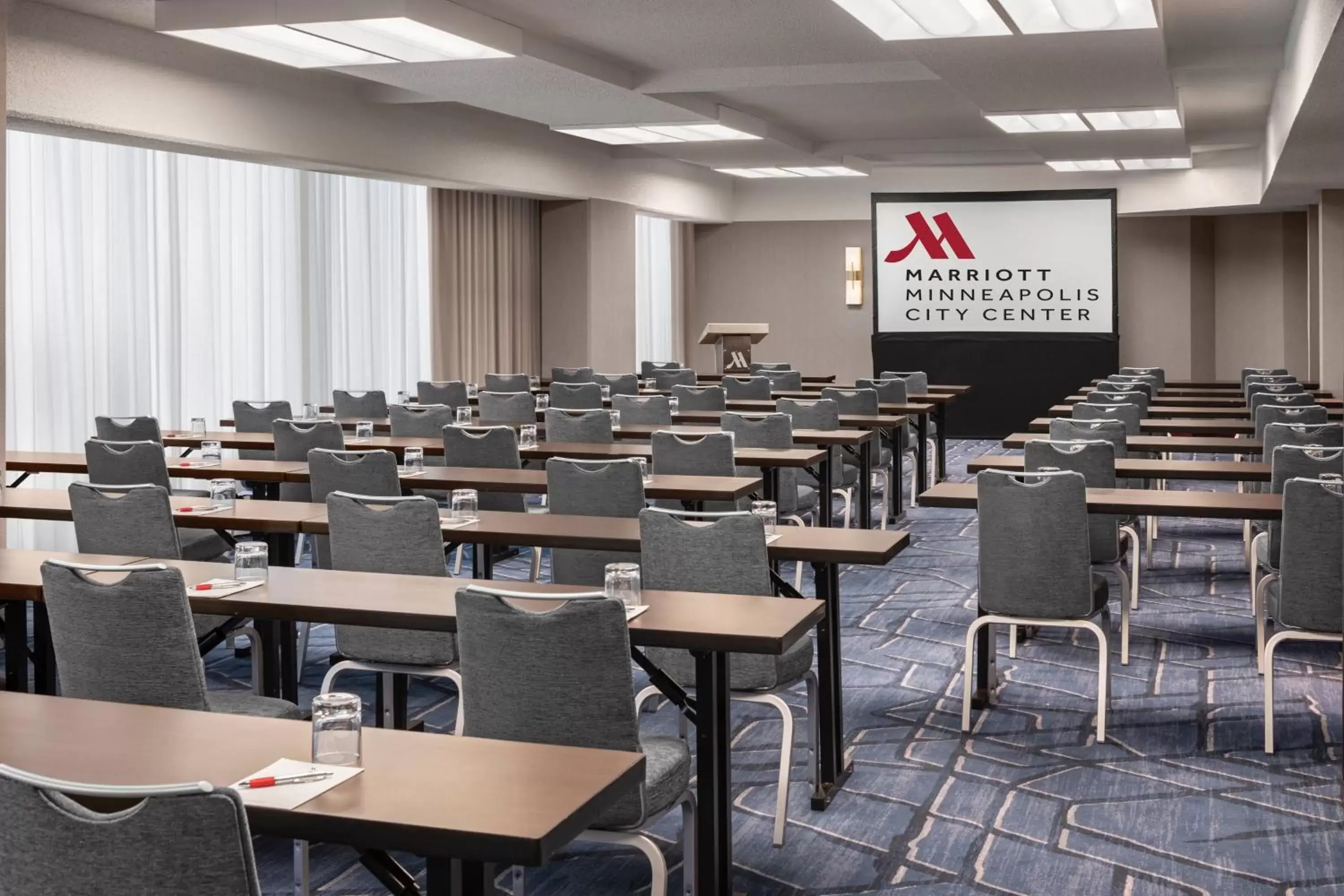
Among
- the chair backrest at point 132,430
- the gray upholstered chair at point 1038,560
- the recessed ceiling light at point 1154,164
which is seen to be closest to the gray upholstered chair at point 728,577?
the gray upholstered chair at point 1038,560

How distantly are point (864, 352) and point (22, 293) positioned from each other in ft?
41.2

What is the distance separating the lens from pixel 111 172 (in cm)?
941

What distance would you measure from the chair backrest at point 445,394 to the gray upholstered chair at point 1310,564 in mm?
6873

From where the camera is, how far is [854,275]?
63.1ft

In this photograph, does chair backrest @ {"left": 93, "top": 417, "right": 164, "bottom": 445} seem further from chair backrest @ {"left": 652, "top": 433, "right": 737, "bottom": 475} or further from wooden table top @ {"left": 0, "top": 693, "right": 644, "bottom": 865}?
wooden table top @ {"left": 0, "top": 693, "right": 644, "bottom": 865}

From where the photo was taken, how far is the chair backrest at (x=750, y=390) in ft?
35.8

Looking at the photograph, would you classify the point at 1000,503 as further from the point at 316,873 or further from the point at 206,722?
the point at 206,722

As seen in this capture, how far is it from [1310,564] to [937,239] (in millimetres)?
12596

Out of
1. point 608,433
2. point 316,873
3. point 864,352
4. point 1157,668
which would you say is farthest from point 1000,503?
point 864,352

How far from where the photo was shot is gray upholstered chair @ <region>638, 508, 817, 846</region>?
3.79 m

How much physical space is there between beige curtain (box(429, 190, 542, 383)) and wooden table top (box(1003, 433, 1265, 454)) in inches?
267

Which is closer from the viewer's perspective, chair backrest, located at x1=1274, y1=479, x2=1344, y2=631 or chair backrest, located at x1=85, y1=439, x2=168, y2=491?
chair backrest, located at x1=1274, y1=479, x2=1344, y2=631

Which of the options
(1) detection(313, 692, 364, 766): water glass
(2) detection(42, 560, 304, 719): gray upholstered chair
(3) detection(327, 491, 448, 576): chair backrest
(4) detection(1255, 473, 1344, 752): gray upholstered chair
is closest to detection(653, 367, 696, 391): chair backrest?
(4) detection(1255, 473, 1344, 752): gray upholstered chair

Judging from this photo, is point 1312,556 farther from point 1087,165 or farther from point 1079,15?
point 1087,165
